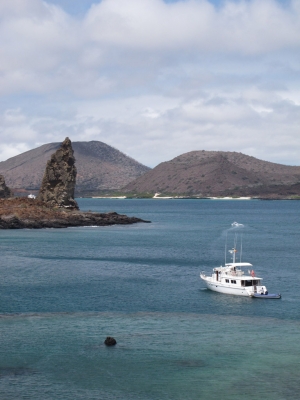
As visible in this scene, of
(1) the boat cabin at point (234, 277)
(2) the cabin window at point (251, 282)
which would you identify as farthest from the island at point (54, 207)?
(2) the cabin window at point (251, 282)

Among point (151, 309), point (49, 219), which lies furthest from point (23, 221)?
point (151, 309)

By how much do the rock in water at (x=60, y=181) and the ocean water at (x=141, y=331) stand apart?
64558mm

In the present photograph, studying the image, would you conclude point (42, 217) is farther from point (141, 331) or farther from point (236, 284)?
point (141, 331)

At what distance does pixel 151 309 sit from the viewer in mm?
49250

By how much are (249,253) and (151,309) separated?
43.1 metres

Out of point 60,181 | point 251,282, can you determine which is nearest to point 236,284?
point 251,282

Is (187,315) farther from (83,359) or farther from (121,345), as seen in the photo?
(83,359)

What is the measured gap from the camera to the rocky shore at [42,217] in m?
126

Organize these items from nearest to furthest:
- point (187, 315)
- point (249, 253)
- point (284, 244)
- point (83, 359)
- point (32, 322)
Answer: point (83, 359) < point (32, 322) < point (187, 315) < point (249, 253) < point (284, 244)

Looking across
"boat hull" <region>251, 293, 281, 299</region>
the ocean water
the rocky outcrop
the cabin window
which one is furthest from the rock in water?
"boat hull" <region>251, 293, 281, 299</region>

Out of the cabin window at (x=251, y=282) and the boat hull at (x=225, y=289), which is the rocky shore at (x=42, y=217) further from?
the cabin window at (x=251, y=282)

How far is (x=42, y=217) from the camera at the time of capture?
130750mm

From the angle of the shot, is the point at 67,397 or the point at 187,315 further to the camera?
the point at 187,315

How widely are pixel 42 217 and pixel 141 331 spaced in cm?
9138
